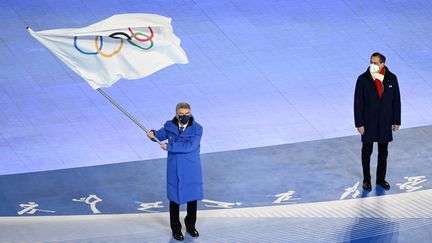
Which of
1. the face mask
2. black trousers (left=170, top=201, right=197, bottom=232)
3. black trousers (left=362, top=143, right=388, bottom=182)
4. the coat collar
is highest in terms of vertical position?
the face mask

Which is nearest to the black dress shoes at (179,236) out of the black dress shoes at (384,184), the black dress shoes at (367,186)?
the black dress shoes at (367,186)

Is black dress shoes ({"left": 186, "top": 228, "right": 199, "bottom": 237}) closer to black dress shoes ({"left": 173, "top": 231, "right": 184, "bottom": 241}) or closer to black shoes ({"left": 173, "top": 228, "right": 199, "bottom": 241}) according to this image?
black shoes ({"left": 173, "top": 228, "right": 199, "bottom": 241})

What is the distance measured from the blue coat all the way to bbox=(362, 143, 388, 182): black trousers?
2.43 metres

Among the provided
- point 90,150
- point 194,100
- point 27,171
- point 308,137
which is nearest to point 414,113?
point 308,137

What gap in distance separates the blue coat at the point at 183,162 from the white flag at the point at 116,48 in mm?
724

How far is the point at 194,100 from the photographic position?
13.8m

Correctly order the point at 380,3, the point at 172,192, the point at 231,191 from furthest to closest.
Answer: the point at 380,3 → the point at 231,191 → the point at 172,192

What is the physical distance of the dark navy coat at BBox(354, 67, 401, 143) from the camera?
11.2 m

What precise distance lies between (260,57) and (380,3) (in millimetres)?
3038

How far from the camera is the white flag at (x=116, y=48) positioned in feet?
32.4

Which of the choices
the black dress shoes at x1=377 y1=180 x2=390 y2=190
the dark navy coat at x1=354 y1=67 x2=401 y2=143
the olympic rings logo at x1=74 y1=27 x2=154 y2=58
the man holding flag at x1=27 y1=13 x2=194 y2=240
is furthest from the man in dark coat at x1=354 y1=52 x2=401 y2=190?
the olympic rings logo at x1=74 y1=27 x2=154 y2=58

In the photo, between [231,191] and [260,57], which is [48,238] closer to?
[231,191]

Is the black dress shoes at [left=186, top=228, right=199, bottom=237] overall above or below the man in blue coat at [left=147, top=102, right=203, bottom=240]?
below

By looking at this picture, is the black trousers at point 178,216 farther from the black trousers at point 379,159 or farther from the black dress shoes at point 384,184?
the black dress shoes at point 384,184
